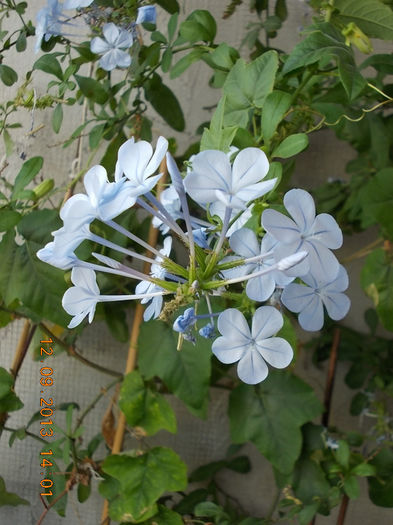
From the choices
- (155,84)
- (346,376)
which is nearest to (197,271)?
(155,84)

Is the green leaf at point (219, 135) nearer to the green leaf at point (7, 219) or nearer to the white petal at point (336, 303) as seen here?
the white petal at point (336, 303)

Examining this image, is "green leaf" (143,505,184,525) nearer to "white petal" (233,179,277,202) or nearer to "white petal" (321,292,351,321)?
"white petal" (321,292,351,321)

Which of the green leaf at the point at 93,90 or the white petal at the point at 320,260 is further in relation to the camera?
the green leaf at the point at 93,90

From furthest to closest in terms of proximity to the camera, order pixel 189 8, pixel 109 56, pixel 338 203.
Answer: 1. pixel 338 203
2. pixel 189 8
3. pixel 109 56

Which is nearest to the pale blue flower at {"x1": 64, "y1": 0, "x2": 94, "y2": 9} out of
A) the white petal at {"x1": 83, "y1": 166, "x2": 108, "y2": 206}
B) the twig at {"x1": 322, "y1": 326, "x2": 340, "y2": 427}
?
the white petal at {"x1": 83, "y1": 166, "x2": 108, "y2": 206}

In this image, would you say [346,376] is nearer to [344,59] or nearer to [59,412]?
[59,412]

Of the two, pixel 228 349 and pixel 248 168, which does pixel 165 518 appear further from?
pixel 248 168

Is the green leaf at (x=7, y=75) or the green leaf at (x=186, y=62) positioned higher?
the green leaf at (x=186, y=62)
